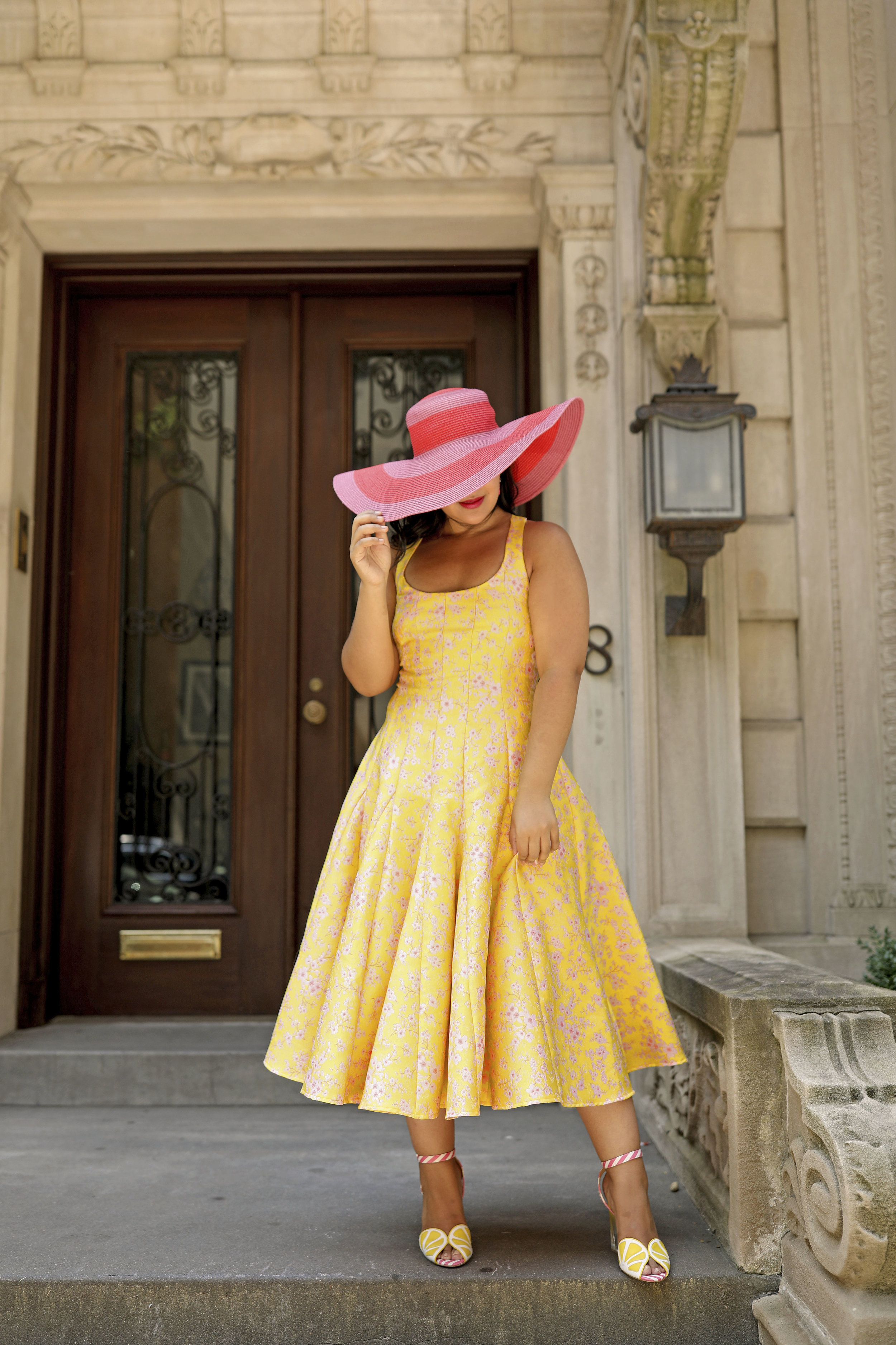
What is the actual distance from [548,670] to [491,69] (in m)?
2.78

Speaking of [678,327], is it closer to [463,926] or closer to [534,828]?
[534,828]

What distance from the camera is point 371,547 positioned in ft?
7.47

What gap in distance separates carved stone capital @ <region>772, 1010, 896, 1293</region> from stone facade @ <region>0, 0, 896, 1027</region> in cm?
139

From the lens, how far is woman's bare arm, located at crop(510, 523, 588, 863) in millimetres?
2234

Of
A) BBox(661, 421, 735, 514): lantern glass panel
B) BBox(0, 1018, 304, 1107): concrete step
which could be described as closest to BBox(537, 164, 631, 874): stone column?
BBox(661, 421, 735, 514): lantern glass panel

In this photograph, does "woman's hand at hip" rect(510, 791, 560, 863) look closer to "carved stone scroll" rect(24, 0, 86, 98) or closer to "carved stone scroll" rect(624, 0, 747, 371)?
"carved stone scroll" rect(624, 0, 747, 371)

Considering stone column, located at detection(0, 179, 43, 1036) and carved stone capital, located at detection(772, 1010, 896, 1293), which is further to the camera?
stone column, located at detection(0, 179, 43, 1036)

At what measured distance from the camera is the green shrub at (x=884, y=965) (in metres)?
3.17

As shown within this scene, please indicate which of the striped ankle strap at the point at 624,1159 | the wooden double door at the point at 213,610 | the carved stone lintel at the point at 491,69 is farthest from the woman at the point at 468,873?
the carved stone lintel at the point at 491,69

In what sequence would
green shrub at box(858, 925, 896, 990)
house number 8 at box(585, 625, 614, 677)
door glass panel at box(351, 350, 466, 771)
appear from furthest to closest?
door glass panel at box(351, 350, 466, 771) → house number 8 at box(585, 625, 614, 677) → green shrub at box(858, 925, 896, 990)

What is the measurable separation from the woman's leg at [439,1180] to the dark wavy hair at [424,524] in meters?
1.22

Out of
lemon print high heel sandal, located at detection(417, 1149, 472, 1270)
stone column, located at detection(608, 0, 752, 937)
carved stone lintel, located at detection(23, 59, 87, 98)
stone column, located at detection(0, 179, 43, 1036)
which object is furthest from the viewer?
carved stone lintel, located at detection(23, 59, 87, 98)

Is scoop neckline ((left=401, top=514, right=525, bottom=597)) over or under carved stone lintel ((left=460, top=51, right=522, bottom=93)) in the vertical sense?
under

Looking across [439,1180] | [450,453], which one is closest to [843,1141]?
[439,1180]
